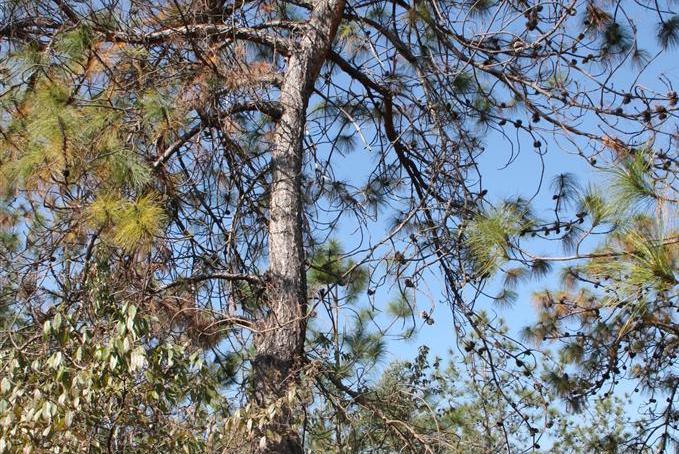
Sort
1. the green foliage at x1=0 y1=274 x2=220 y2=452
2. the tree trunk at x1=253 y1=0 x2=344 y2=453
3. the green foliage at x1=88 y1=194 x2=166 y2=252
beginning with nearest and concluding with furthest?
the green foliage at x1=0 y1=274 x2=220 y2=452 < the green foliage at x1=88 y1=194 x2=166 y2=252 < the tree trunk at x1=253 y1=0 x2=344 y2=453

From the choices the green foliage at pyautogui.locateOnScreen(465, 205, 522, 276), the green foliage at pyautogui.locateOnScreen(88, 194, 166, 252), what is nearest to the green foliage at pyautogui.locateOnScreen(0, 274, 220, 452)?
the green foliage at pyautogui.locateOnScreen(88, 194, 166, 252)

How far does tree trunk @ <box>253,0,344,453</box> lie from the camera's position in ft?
13.1

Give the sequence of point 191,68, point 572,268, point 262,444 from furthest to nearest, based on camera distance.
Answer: point 572,268 → point 191,68 → point 262,444

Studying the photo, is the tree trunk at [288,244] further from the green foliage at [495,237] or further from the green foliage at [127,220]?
the green foliage at [495,237]

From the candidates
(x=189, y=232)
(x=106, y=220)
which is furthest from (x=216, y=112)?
(x=106, y=220)

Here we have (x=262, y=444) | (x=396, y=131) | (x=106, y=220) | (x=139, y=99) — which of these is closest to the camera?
(x=262, y=444)

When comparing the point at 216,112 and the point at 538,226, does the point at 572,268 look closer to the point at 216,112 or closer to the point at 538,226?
the point at 538,226

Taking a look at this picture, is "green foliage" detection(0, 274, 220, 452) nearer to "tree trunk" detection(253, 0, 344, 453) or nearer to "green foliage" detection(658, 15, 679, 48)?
"tree trunk" detection(253, 0, 344, 453)

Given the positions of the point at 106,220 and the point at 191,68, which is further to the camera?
the point at 191,68

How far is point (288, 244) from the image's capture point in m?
4.49

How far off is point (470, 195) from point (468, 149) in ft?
0.87

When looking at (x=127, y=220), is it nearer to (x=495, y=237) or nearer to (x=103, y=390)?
(x=103, y=390)

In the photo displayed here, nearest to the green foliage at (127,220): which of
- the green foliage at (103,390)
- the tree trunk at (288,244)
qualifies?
the green foliage at (103,390)

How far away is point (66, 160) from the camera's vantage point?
3.98 meters
